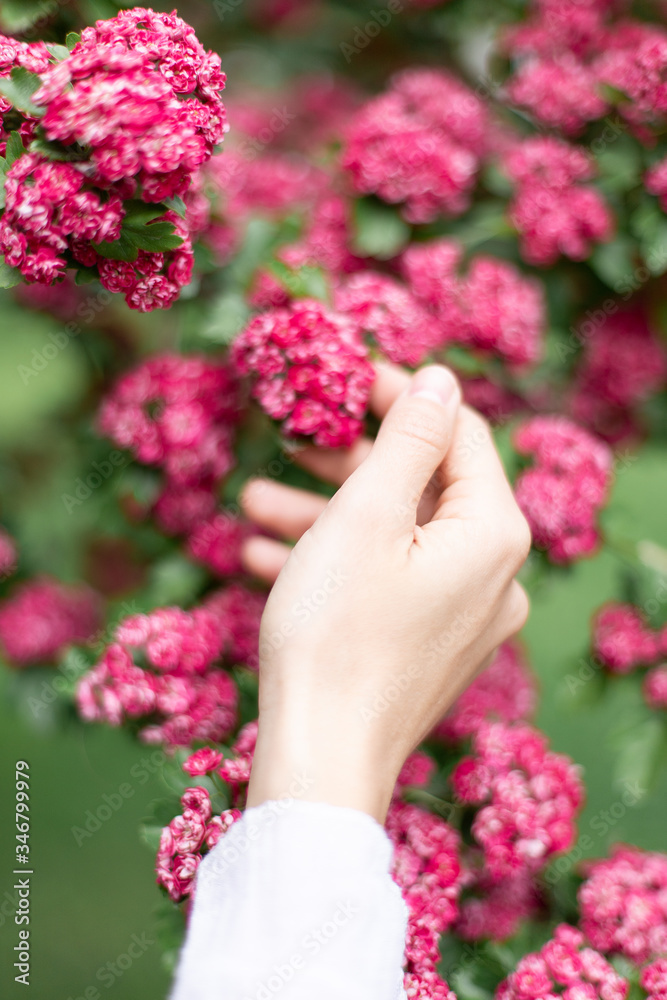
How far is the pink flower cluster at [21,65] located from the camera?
1.06 meters

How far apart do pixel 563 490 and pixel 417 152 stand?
0.91 m

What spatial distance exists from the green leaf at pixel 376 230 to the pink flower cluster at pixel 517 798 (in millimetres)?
1191

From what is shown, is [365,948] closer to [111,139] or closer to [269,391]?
[269,391]

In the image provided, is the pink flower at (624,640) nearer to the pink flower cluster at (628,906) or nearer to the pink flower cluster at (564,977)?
the pink flower cluster at (628,906)

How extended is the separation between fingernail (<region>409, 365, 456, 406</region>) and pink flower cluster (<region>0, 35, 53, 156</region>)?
763 millimetres

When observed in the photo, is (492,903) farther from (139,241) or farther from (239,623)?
(139,241)

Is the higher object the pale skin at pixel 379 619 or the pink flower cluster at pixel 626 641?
the pale skin at pixel 379 619

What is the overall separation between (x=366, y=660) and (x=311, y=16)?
2871 mm

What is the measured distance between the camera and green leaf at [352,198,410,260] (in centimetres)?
184

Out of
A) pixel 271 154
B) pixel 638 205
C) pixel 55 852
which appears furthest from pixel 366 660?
pixel 271 154

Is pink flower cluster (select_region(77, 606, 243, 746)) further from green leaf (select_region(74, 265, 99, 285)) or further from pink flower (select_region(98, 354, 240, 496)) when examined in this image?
green leaf (select_region(74, 265, 99, 285))

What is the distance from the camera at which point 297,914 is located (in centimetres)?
98

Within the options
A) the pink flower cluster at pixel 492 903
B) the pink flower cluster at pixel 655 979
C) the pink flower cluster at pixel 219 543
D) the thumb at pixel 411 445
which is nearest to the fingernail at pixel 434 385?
the thumb at pixel 411 445

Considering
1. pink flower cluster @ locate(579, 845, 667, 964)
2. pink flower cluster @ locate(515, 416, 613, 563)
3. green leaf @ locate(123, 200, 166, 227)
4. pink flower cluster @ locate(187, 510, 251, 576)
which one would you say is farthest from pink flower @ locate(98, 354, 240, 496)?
pink flower cluster @ locate(579, 845, 667, 964)
